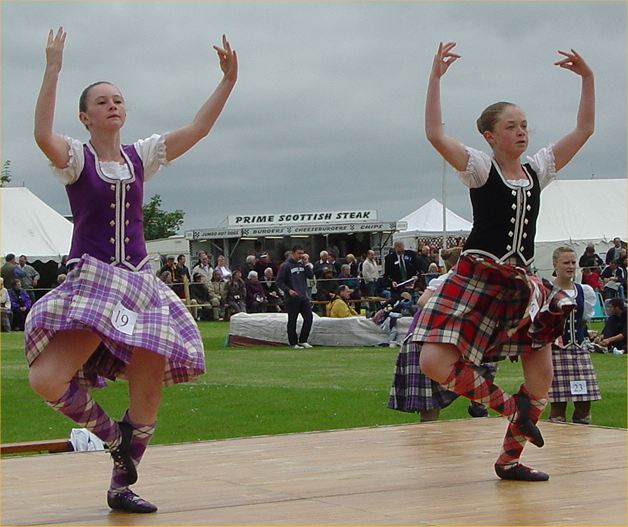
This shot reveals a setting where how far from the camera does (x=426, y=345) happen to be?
16.4ft

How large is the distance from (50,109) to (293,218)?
1024 inches

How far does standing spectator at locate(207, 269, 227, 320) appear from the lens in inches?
950

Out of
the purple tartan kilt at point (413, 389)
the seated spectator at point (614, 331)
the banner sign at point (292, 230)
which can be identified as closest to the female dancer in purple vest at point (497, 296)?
the purple tartan kilt at point (413, 389)

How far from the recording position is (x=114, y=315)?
433 cm

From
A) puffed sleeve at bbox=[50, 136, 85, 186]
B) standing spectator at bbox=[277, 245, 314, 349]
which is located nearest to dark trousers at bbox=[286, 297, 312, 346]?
standing spectator at bbox=[277, 245, 314, 349]

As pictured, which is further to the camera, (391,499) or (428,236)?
(428,236)

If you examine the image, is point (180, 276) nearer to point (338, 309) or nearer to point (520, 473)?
point (338, 309)

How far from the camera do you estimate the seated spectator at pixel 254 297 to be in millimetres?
23500

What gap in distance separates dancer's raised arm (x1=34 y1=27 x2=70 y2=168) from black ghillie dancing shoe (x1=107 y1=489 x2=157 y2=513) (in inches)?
50.6

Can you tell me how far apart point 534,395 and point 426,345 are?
563 millimetres

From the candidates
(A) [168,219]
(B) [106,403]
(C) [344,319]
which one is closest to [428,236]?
(C) [344,319]

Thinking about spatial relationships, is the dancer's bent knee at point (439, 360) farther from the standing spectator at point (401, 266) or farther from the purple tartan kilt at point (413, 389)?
the standing spectator at point (401, 266)

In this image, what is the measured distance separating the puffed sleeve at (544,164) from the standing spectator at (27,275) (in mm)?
18132

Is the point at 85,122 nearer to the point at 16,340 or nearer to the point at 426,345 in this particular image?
the point at 426,345
